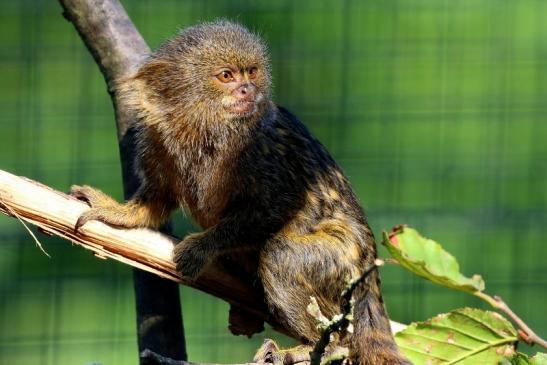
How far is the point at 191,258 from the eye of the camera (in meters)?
3.46

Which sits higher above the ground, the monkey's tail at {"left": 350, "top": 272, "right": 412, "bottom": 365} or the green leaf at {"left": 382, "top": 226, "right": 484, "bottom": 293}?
the green leaf at {"left": 382, "top": 226, "right": 484, "bottom": 293}

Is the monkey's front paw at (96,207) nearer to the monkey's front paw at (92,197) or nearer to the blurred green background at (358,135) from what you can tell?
the monkey's front paw at (92,197)

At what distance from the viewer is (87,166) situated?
6828 millimetres

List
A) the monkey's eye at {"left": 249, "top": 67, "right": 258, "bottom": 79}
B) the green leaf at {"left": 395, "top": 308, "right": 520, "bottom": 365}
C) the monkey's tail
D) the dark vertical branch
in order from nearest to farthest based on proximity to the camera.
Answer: the green leaf at {"left": 395, "top": 308, "right": 520, "bottom": 365}
the monkey's tail
the monkey's eye at {"left": 249, "top": 67, "right": 258, "bottom": 79}
the dark vertical branch

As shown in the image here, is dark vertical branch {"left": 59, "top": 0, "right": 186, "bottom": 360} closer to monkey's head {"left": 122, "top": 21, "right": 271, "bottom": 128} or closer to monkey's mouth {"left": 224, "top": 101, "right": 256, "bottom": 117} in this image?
monkey's head {"left": 122, "top": 21, "right": 271, "bottom": 128}

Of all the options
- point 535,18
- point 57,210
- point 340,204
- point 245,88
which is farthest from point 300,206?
point 535,18

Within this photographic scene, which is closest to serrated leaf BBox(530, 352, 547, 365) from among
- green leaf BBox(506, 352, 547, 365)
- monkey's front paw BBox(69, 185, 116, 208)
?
green leaf BBox(506, 352, 547, 365)


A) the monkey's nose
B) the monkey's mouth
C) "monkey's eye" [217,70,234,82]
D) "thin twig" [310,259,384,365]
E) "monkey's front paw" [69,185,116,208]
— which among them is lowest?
"thin twig" [310,259,384,365]

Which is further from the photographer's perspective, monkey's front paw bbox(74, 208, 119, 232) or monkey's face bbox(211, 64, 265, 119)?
monkey's face bbox(211, 64, 265, 119)

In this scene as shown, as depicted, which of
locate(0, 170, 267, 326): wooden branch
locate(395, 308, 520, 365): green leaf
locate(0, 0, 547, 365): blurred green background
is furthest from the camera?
locate(0, 0, 547, 365): blurred green background

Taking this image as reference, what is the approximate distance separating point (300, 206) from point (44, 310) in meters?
3.59

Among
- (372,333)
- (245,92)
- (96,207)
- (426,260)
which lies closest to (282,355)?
(372,333)

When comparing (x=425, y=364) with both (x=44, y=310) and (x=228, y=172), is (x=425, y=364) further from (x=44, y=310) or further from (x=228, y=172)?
(x=44, y=310)

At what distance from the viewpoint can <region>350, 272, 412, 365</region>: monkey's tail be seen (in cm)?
344
